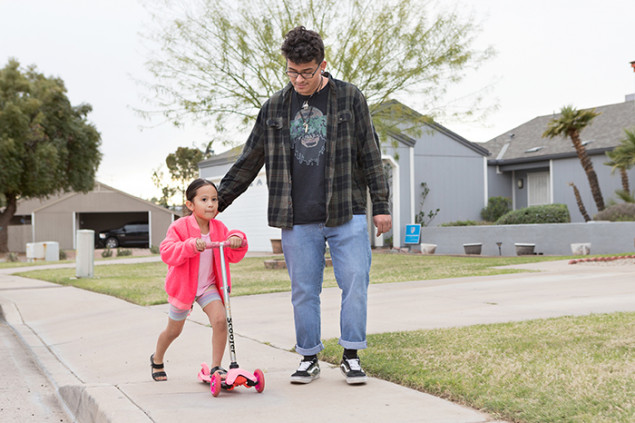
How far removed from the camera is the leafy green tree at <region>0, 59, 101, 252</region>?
35094mm

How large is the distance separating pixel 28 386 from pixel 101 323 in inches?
109

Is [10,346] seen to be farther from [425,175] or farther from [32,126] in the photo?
[32,126]

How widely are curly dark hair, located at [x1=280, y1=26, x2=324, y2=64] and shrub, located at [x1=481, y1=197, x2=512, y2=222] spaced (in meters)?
23.1

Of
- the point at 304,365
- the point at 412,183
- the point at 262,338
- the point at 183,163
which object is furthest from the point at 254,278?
the point at 183,163

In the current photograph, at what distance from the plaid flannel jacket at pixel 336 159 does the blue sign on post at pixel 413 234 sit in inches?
791

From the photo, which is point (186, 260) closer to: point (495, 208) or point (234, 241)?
point (234, 241)

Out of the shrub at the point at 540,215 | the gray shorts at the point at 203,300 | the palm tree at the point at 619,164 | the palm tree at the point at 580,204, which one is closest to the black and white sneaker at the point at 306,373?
the gray shorts at the point at 203,300

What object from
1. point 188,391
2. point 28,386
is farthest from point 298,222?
point 28,386

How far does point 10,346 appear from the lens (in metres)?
7.13

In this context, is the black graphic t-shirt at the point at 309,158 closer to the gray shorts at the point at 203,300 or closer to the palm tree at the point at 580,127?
the gray shorts at the point at 203,300

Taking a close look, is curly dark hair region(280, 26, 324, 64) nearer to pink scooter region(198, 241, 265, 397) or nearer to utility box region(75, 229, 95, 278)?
pink scooter region(198, 241, 265, 397)

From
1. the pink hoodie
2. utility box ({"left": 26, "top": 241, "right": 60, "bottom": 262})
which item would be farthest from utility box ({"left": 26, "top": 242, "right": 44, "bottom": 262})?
the pink hoodie

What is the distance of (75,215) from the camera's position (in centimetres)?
4541

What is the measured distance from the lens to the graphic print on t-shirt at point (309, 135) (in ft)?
14.3
